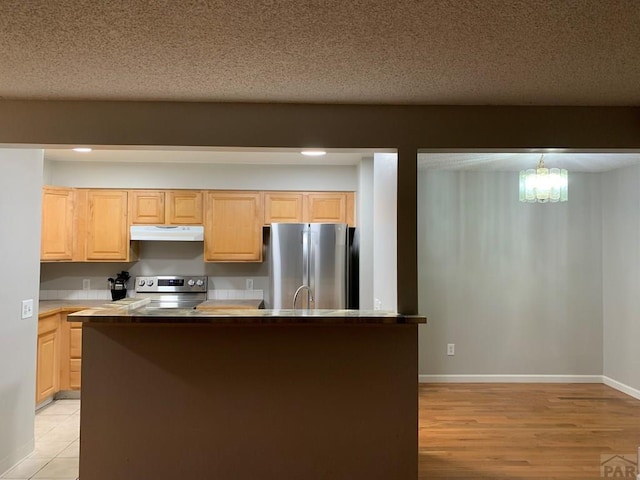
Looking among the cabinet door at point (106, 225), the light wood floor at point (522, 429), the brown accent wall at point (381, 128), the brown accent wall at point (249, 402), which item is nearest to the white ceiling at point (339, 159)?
the cabinet door at point (106, 225)

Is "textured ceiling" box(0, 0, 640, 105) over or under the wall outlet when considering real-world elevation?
over

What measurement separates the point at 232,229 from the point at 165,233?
2.23ft

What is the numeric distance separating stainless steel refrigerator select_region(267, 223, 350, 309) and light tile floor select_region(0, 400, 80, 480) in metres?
1.99

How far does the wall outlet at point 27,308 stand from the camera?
2.82 meters

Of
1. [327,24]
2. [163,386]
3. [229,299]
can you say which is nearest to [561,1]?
[327,24]

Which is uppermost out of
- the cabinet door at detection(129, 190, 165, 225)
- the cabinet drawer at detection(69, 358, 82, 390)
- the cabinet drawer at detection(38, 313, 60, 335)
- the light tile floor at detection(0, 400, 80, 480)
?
the cabinet door at detection(129, 190, 165, 225)

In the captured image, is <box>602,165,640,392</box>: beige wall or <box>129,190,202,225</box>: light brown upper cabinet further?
<box>129,190,202,225</box>: light brown upper cabinet

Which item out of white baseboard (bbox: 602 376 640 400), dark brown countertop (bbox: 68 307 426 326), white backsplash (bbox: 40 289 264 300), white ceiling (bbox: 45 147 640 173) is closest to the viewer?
dark brown countertop (bbox: 68 307 426 326)

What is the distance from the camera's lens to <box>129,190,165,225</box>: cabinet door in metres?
4.52

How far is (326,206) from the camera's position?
15.0 feet

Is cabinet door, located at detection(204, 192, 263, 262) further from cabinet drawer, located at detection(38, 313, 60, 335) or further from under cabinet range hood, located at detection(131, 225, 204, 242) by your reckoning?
cabinet drawer, located at detection(38, 313, 60, 335)

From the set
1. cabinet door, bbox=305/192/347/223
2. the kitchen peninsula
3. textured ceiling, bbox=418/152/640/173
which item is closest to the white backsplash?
cabinet door, bbox=305/192/347/223

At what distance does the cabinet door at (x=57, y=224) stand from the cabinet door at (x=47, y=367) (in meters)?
0.82

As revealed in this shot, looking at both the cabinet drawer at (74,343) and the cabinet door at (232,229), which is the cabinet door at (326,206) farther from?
the cabinet drawer at (74,343)
